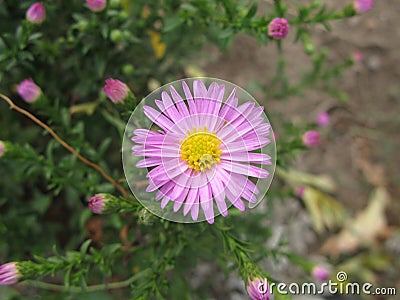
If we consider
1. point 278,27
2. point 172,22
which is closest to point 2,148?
point 172,22

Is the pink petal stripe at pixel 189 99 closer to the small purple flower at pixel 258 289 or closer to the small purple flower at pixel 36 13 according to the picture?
the small purple flower at pixel 258 289

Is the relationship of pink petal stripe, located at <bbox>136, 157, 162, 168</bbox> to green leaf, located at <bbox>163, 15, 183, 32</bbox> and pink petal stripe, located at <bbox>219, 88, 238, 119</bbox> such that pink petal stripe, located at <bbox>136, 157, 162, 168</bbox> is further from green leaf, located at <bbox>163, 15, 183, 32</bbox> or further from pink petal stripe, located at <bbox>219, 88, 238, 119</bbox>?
green leaf, located at <bbox>163, 15, 183, 32</bbox>

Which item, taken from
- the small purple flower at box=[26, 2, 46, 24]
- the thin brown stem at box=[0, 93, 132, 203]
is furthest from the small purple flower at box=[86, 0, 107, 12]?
the thin brown stem at box=[0, 93, 132, 203]

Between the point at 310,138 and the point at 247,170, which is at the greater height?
the point at 310,138

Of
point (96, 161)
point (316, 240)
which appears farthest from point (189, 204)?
point (316, 240)

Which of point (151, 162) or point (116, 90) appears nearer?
point (151, 162)

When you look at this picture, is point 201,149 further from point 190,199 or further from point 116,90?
point 116,90

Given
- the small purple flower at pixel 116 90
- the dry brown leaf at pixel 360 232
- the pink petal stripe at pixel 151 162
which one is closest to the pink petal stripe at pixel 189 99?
the pink petal stripe at pixel 151 162
